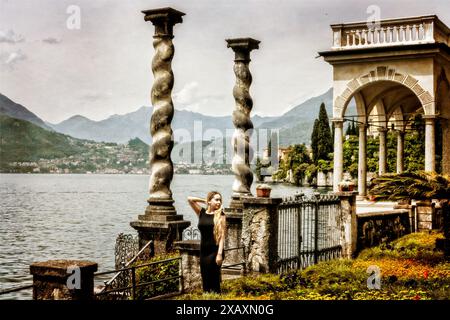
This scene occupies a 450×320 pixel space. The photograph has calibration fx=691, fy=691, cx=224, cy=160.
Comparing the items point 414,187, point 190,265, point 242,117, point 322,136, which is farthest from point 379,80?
point 322,136

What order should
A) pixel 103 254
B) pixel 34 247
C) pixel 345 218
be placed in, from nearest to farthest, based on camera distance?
1. pixel 345 218
2. pixel 103 254
3. pixel 34 247

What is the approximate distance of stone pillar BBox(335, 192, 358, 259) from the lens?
54.6ft

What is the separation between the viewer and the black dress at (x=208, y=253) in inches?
409

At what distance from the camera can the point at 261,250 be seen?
13430 millimetres

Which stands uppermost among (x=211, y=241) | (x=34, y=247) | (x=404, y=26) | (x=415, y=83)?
(x=404, y=26)

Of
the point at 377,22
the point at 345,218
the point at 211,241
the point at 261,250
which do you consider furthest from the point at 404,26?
the point at 211,241

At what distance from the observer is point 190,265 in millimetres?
12234

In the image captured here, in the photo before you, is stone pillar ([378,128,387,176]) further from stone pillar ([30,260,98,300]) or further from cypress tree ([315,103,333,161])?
cypress tree ([315,103,333,161])

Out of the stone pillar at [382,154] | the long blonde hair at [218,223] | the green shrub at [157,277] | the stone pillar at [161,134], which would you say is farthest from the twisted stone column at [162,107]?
the stone pillar at [382,154]

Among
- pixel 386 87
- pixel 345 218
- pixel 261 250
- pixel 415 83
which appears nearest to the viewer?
pixel 261 250

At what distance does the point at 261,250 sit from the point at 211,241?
3143 millimetres

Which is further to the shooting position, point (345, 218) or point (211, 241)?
point (345, 218)

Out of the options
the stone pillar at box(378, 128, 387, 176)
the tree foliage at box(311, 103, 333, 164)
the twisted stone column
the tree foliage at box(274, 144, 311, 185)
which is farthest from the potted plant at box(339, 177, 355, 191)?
the tree foliage at box(274, 144, 311, 185)
